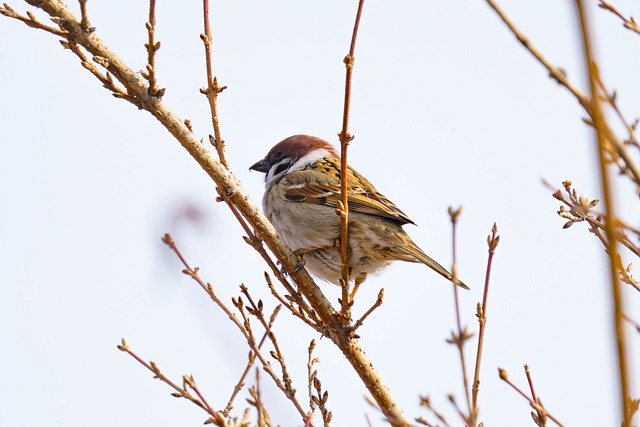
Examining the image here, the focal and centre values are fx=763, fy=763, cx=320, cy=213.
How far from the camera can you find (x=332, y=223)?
451 centimetres

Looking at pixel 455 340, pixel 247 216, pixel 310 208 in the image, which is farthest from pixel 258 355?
pixel 310 208

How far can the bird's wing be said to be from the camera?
4.67 m

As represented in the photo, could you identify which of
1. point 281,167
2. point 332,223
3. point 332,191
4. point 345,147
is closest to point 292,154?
point 281,167

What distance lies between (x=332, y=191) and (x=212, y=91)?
196 cm

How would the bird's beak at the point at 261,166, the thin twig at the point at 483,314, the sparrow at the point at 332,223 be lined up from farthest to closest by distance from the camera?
the bird's beak at the point at 261,166 → the sparrow at the point at 332,223 → the thin twig at the point at 483,314

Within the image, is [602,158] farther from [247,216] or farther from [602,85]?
[247,216]

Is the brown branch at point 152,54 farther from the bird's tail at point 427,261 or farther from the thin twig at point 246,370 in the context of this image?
the bird's tail at point 427,261

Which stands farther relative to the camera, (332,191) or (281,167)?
(281,167)

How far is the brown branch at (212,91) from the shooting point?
3.02 meters

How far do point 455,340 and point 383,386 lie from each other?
4.54 ft

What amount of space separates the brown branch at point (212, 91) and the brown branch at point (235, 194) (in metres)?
0.10

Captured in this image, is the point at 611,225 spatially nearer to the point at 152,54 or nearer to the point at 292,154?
the point at 152,54

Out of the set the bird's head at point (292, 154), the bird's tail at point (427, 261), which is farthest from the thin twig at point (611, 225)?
the bird's head at point (292, 154)

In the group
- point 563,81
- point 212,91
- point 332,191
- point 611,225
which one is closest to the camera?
point 611,225
